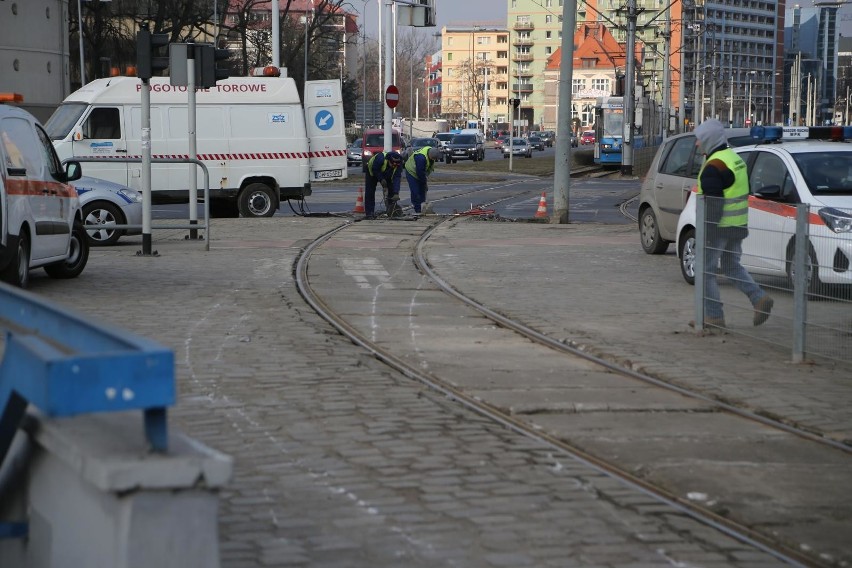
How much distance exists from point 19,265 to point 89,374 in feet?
31.3

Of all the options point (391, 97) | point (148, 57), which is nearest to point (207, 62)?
point (148, 57)

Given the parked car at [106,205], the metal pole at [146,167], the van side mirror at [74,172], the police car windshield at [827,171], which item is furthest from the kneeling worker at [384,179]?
the police car windshield at [827,171]

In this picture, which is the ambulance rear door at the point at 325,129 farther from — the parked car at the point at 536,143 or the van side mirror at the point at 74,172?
the parked car at the point at 536,143

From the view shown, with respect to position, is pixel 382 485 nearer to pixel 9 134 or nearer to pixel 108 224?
pixel 9 134

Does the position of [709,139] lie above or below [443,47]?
below

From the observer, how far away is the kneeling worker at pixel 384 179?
25.2m

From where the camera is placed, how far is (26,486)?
158 inches

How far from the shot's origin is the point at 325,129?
27422mm

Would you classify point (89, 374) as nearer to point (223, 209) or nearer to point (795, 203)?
point (795, 203)

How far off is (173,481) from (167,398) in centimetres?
21

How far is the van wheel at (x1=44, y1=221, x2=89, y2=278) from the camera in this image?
14.6 metres

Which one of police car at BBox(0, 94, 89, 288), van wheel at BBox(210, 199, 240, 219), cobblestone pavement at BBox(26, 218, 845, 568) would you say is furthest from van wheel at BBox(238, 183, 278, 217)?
cobblestone pavement at BBox(26, 218, 845, 568)

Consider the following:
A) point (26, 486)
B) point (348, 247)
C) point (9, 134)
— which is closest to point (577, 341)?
point (9, 134)

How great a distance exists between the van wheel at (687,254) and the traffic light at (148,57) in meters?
6.79
